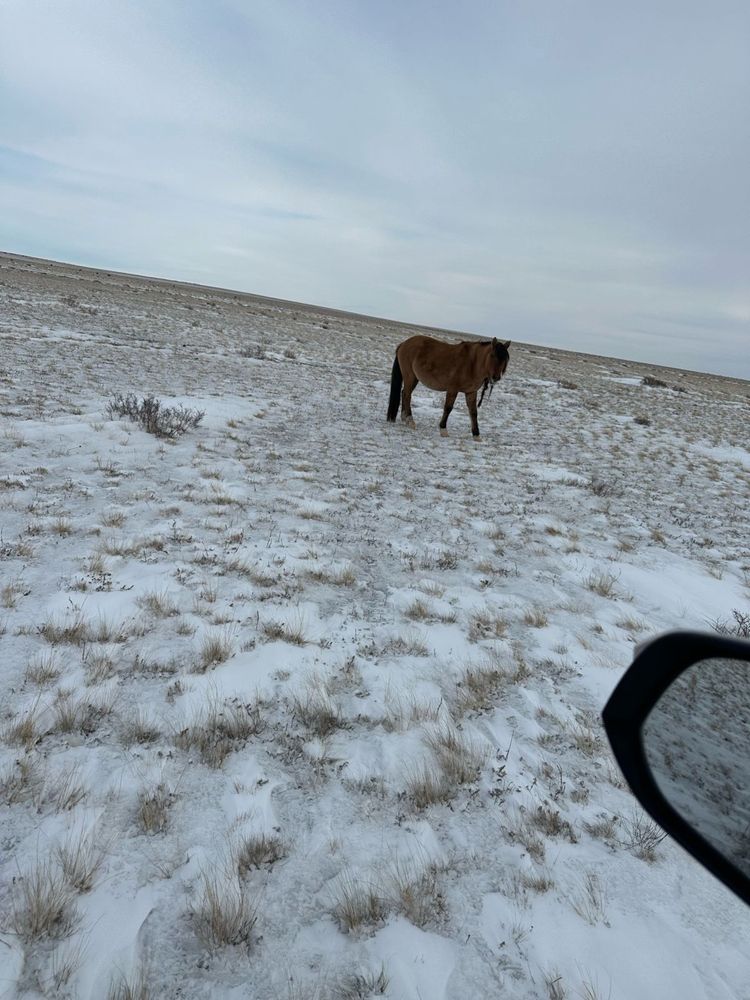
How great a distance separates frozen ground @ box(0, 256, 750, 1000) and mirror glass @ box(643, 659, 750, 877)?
80cm

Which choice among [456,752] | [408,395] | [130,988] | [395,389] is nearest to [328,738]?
[456,752]

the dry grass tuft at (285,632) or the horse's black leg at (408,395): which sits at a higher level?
the horse's black leg at (408,395)

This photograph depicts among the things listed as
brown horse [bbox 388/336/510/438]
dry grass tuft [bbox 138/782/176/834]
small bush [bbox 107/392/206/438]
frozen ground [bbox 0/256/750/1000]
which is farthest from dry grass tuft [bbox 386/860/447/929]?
brown horse [bbox 388/336/510/438]

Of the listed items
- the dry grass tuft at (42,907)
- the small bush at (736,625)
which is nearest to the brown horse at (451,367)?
the small bush at (736,625)

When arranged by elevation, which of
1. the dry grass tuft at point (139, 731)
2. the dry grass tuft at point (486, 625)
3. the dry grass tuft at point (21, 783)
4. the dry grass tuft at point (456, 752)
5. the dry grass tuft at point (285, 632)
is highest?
the dry grass tuft at point (456, 752)

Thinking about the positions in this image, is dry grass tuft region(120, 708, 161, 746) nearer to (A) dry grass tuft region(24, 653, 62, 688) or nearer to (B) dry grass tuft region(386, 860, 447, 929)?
(A) dry grass tuft region(24, 653, 62, 688)

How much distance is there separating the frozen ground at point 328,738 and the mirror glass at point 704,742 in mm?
803

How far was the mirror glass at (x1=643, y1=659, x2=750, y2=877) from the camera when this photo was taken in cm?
112

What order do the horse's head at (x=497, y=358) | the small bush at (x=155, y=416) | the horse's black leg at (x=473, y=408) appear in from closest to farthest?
the small bush at (x=155, y=416) < the horse's head at (x=497, y=358) < the horse's black leg at (x=473, y=408)

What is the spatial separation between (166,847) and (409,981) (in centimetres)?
94

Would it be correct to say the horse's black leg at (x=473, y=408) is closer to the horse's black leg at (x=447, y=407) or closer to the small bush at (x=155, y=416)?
the horse's black leg at (x=447, y=407)

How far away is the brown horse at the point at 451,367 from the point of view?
31.2 feet

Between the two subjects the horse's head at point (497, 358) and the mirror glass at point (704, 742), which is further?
the horse's head at point (497, 358)

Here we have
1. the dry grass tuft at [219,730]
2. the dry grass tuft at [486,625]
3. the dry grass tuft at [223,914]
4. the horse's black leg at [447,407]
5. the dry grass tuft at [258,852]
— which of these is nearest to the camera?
the dry grass tuft at [223,914]
